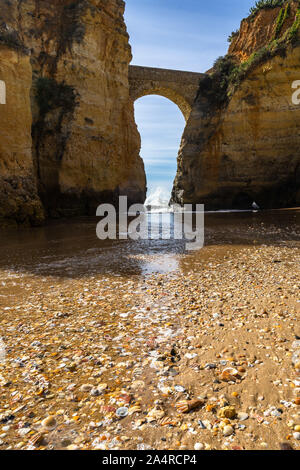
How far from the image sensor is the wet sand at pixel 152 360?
181 centimetres

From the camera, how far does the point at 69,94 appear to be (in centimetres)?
1802

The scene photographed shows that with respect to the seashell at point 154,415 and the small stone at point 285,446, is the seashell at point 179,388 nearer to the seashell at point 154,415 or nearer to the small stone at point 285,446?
the seashell at point 154,415

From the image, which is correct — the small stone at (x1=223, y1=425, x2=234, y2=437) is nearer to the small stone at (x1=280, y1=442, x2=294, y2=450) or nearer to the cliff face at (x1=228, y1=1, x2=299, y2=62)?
the small stone at (x1=280, y1=442, x2=294, y2=450)

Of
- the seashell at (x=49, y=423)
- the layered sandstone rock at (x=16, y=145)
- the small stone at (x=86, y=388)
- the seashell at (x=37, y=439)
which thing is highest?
the layered sandstone rock at (x=16, y=145)

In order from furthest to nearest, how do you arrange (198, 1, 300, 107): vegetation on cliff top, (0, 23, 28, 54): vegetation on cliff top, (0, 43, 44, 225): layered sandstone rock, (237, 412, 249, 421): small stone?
(198, 1, 300, 107): vegetation on cliff top
(0, 43, 44, 225): layered sandstone rock
(0, 23, 28, 54): vegetation on cliff top
(237, 412, 249, 421): small stone

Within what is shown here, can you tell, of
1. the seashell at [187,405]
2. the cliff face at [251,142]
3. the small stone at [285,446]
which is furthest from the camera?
the cliff face at [251,142]

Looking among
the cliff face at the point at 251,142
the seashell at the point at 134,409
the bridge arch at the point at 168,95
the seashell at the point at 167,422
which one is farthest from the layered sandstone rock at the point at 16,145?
the bridge arch at the point at 168,95

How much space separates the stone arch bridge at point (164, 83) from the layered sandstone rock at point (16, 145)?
49.2ft

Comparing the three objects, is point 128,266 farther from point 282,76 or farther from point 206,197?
point 282,76

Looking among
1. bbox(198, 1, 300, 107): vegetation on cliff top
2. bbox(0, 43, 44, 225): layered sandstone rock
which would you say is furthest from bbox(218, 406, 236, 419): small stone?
bbox(198, 1, 300, 107): vegetation on cliff top

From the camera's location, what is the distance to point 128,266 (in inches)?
247

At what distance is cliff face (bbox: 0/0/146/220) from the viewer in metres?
17.6

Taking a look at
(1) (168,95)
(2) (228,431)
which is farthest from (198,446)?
(1) (168,95)

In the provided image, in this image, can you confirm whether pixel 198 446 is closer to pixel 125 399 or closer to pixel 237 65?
pixel 125 399
